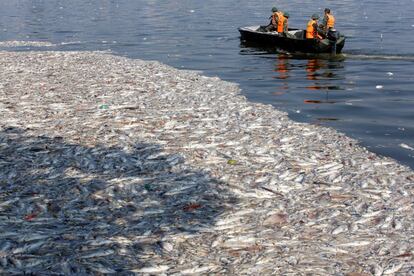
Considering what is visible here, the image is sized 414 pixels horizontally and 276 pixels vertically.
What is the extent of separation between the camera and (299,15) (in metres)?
70.9

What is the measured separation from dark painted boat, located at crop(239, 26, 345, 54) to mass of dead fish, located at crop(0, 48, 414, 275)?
17.3m

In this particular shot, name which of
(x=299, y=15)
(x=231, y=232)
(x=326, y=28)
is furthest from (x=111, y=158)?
(x=299, y=15)

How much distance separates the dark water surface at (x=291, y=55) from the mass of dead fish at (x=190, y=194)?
9.51 feet

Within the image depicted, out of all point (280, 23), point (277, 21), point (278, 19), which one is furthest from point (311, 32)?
point (277, 21)

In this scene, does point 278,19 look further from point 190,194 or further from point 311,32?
point 190,194

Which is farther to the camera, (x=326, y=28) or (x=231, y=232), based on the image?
(x=326, y=28)

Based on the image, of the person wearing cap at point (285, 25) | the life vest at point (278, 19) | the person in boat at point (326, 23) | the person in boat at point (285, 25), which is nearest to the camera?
the person in boat at point (326, 23)

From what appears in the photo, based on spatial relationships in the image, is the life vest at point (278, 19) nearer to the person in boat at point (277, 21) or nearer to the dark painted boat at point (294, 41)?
the person in boat at point (277, 21)

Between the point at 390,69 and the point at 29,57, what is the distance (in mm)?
23755

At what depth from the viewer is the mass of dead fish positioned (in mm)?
9406

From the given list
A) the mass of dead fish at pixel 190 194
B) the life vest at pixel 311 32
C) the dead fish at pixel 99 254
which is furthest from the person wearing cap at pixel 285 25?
the dead fish at pixel 99 254

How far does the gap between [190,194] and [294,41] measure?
27872 mm

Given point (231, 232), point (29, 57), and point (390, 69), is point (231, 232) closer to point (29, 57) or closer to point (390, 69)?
point (390, 69)

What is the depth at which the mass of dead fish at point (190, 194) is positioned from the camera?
9406mm
